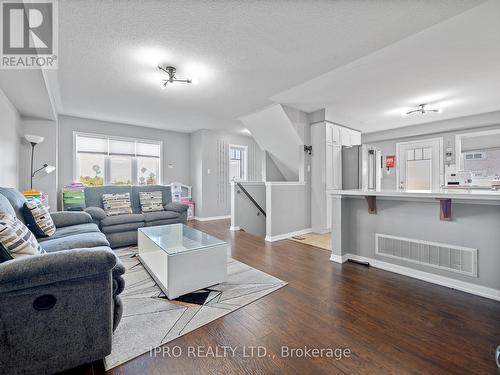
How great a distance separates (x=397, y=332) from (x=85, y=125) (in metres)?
6.63

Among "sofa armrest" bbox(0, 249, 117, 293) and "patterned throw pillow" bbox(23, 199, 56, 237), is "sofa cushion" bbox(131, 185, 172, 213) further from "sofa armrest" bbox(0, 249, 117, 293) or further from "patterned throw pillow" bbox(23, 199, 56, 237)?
"sofa armrest" bbox(0, 249, 117, 293)

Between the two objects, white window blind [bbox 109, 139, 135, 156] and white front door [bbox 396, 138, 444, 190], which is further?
white front door [bbox 396, 138, 444, 190]

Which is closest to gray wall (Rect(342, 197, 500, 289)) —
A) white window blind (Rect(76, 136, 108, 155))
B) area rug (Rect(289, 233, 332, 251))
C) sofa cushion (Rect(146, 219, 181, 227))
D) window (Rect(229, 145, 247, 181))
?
area rug (Rect(289, 233, 332, 251))

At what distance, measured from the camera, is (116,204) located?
3.97 meters

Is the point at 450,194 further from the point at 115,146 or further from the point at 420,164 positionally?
the point at 115,146

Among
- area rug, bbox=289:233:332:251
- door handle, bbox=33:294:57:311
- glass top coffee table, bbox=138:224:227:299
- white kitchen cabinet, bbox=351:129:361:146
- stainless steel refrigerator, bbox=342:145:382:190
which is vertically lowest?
area rug, bbox=289:233:332:251

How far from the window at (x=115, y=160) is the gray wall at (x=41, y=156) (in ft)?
2.39

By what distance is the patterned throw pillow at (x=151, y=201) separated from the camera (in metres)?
4.23

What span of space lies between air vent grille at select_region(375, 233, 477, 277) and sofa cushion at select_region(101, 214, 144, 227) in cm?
365

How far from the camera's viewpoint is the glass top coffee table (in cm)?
210

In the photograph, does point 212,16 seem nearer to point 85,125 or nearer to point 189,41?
point 189,41

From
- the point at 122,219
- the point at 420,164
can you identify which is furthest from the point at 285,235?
the point at 420,164

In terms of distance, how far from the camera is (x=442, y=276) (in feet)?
7.86
